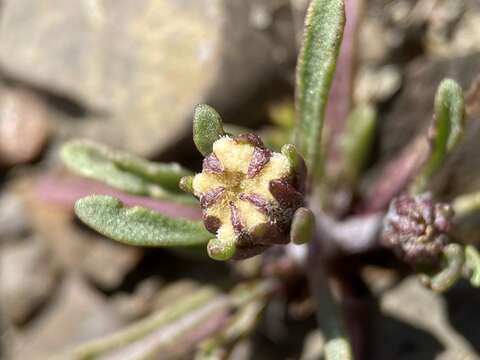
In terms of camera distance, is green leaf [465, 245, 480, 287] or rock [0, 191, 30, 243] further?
rock [0, 191, 30, 243]

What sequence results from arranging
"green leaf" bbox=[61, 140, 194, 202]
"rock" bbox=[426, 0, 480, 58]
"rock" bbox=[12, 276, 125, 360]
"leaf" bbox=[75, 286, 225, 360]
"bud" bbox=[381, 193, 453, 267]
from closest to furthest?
"bud" bbox=[381, 193, 453, 267]
"green leaf" bbox=[61, 140, 194, 202]
"leaf" bbox=[75, 286, 225, 360]
"rock" bbox=[426, 0, 480, 58]
"rock" bbox=[12, 276, 125, 360]

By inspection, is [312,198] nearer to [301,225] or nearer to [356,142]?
[356,142]

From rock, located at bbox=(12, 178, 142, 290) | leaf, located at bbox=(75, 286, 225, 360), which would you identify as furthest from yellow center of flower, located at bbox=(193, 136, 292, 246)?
rock, located at bbox=(12, 178, 142, 290)

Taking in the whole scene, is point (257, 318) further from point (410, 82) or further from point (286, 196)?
point (410, 82)

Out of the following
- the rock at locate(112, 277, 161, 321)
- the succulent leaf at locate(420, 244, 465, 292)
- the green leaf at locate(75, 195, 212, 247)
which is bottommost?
the succulent leaf at locate(420, 244, 465, 292)

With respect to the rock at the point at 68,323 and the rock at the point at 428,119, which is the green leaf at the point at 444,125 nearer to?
the rock at the point at 428,119

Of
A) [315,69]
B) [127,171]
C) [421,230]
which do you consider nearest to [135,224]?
[127,171]

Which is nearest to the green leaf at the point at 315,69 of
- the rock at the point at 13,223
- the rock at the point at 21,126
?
the rock at the point at 21,126

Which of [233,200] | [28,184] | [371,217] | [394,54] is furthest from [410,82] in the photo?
[28,184]

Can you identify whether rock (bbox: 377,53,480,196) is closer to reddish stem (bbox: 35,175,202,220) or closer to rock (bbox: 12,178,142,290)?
reddish stem (bbox: 35,175,202,220)
